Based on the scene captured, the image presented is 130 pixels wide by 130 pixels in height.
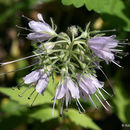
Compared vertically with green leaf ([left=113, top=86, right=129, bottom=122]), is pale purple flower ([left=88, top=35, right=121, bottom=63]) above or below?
above

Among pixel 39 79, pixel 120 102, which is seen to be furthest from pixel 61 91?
pixel 120 102

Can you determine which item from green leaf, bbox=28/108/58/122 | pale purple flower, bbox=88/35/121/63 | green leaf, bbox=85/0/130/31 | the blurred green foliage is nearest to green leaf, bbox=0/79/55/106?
the blurred green foliage

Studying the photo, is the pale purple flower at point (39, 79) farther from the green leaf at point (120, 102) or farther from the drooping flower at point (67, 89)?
the green leaf at point (120, 102)

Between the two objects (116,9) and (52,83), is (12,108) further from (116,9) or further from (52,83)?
(116,9)

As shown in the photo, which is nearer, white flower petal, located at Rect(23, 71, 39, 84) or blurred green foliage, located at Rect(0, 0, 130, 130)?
white flower petal, located at Rect(23, 71, 39, 84)

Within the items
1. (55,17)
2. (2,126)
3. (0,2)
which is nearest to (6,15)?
(0,2)

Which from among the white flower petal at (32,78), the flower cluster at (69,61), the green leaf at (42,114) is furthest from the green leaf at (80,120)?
the white flower petal at (32,78)

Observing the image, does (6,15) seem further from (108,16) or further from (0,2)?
(108,16)

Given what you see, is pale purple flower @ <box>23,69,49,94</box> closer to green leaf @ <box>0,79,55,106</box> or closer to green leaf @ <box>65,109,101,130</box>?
green leaf @ <box>0,79,55,106</box>
